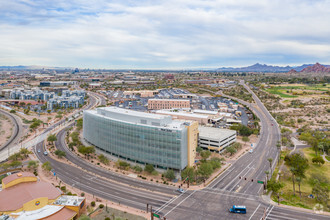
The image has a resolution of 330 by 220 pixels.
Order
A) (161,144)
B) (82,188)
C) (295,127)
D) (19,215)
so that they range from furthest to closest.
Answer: (295,127)
(161,144)
(82,188)
(19,215)

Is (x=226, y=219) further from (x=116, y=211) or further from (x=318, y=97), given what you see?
(x=318, y=97)

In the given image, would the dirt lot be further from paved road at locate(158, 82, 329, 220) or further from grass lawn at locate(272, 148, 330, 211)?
grass lawn at locate(272, 148, 330, 211)

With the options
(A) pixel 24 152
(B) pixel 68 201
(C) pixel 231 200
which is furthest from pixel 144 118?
(A) pixel 24 152

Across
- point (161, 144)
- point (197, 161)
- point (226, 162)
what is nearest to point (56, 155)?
point (161, 144)

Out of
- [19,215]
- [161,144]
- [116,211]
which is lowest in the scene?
[116,211]

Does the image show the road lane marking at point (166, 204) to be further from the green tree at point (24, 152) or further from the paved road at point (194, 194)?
the green tree at point (24, 152)

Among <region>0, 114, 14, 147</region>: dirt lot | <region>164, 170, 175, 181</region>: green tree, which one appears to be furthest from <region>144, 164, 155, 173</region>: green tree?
<region>0, 114, 14, 147</region>: dirt lot

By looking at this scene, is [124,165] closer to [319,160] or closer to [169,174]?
[169,174]

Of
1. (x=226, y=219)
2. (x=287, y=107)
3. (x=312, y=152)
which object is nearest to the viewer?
(x=226, y=219)
